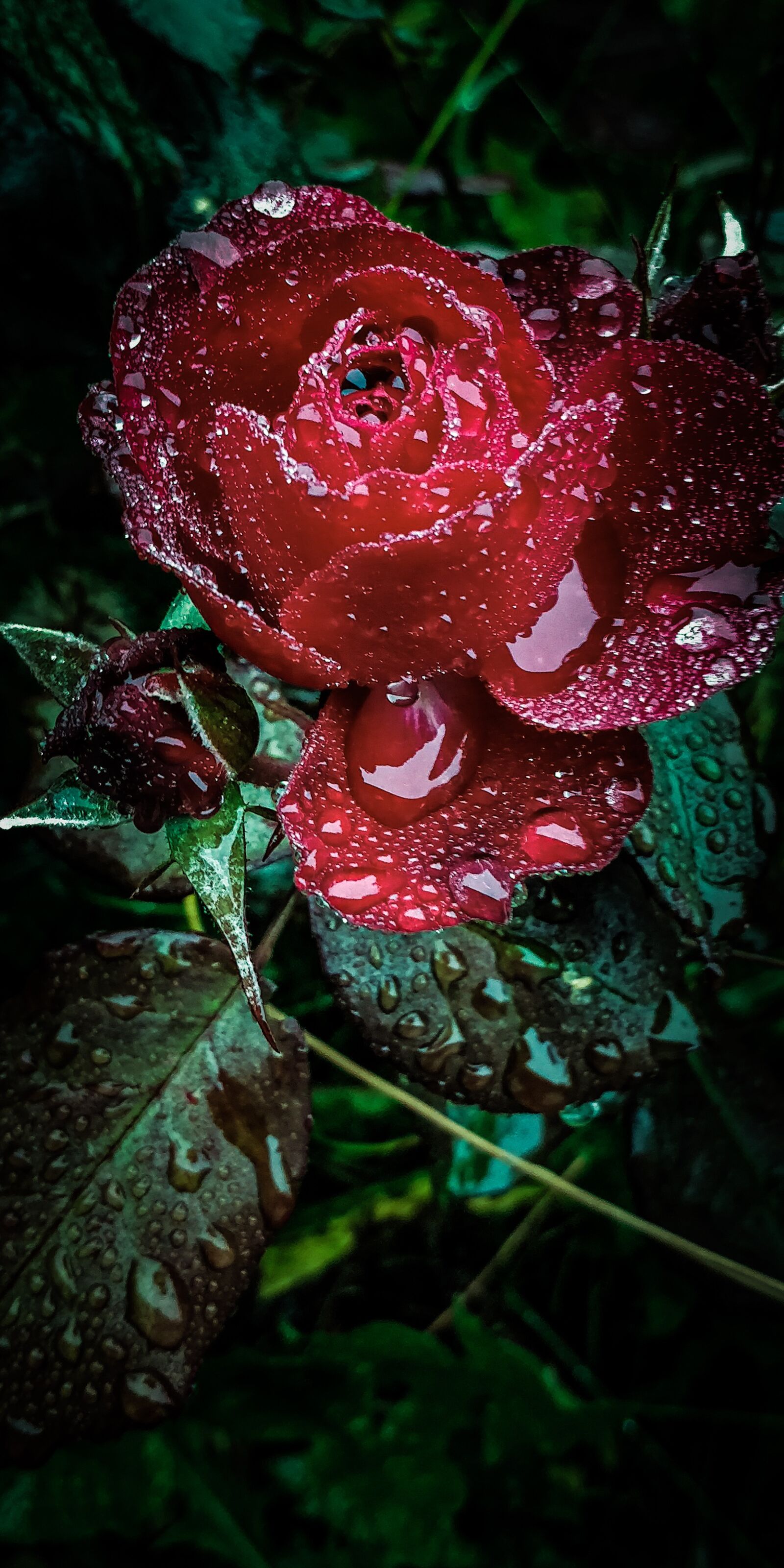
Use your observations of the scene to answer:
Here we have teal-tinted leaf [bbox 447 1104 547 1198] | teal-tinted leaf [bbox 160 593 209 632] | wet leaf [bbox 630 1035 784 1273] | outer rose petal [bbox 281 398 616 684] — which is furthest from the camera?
teal-tinted leaf [bbox 447 1104 547 1198]

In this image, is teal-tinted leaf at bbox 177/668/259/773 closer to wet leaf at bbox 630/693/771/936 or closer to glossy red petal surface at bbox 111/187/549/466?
glossy red petal surface at bbox 111/187/549/466

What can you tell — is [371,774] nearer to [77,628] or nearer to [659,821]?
[659,821]

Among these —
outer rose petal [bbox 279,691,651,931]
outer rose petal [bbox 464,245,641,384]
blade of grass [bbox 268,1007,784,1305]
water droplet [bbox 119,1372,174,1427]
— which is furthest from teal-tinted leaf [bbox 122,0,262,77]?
water droplet [bbox 119,1372,174,1427]

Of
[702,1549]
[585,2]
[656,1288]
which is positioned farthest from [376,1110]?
[585,2]

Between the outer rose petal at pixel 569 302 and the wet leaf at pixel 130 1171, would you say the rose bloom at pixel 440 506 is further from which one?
the wet leaf at pixel 130 1171

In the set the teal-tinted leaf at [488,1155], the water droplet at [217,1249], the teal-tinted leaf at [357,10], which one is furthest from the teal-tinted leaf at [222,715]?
the teal-tinted leaf at [357,10]

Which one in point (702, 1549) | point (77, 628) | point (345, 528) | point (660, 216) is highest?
point (660, 216)
